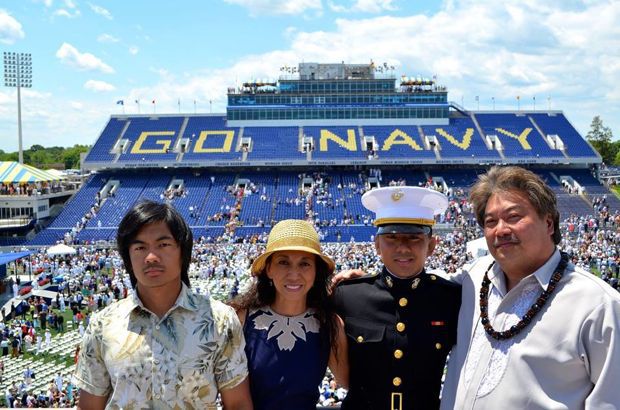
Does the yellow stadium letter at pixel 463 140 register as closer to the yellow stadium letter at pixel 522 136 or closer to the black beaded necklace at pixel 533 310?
the yellow stadium letter at pixel 522 136

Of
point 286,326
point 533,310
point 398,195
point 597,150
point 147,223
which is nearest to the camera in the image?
point 533,310

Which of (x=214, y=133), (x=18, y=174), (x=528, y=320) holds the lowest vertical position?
(x=528, y=320)

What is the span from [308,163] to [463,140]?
40.2 ft

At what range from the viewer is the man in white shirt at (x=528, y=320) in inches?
91.0

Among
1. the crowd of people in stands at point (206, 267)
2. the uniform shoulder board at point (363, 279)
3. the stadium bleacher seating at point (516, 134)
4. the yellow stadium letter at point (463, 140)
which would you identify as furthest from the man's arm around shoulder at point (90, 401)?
the stadium bleacher seating at point (516, 134)

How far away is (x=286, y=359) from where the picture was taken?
286cm

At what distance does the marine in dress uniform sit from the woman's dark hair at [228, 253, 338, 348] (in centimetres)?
16

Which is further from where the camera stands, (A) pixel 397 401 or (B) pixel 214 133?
(B) pixel 214 133

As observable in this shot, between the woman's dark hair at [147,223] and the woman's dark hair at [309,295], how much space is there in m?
0.49

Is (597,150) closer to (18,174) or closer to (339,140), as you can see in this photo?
(339,140)

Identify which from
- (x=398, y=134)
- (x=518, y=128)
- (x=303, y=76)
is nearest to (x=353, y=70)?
(x=303, y=76)

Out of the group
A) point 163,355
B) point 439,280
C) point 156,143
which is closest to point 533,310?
point 439,280

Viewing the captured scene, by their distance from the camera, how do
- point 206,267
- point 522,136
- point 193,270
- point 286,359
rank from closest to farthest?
point 286,359, point 206,267, point 193,270, point 522,136

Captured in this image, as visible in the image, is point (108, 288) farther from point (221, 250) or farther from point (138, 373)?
point (138, 373)
